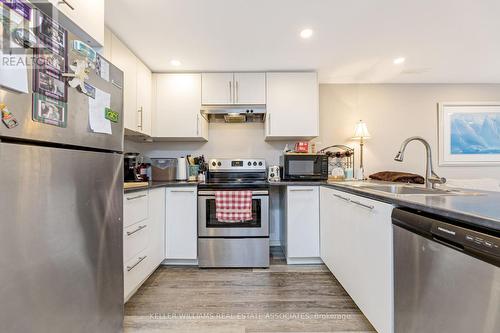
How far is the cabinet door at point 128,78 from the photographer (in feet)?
6.44

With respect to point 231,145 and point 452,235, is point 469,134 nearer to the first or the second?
point 231,145

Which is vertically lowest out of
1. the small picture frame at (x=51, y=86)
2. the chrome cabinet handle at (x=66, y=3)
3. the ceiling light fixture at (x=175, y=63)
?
the small picture frame at (x=51, y=86)

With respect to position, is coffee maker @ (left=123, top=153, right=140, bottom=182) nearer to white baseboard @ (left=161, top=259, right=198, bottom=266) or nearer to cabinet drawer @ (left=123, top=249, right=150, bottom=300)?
cabinet drawer @ (left=123, top=249, right=150, bottom=300)

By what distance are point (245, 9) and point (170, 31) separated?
67cm

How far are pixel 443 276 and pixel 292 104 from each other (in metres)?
2.16

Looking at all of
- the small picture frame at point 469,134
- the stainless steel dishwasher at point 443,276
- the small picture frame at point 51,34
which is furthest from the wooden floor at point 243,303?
the small picture frame at point 469,134

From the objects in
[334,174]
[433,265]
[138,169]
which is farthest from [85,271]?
[334,174]

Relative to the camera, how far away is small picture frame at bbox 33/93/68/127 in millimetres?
811

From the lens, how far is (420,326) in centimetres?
95

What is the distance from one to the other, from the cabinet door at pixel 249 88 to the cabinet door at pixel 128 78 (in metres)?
1.03

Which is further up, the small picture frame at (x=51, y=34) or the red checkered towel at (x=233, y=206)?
the small picture frame at (x=51, y=34)

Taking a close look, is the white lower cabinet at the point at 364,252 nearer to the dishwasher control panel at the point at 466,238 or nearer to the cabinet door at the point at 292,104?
the dishwasher control panel at the point at 466,238

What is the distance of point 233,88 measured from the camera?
8.79 ft

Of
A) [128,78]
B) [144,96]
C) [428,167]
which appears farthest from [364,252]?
[144,96]
